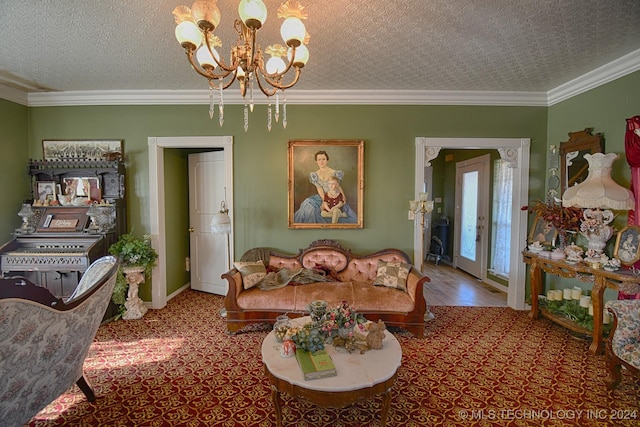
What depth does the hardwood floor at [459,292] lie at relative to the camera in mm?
4457

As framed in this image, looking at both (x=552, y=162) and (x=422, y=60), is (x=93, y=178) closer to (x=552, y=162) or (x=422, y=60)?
(x=422, y=60)

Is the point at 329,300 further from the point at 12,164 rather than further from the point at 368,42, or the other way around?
the point at 12,164

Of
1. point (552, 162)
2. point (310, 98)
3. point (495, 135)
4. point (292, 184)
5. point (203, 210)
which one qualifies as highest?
point (310, 98)

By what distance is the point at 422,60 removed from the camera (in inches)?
122

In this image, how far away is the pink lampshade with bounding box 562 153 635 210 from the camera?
2838 mm

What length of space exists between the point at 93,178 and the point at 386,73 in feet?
13.1

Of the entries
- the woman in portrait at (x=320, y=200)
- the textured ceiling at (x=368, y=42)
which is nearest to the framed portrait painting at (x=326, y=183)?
the woman in portrait at (x=320, y=200)

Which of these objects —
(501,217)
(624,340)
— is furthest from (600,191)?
(501,217)

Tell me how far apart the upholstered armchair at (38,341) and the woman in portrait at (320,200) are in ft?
7.98

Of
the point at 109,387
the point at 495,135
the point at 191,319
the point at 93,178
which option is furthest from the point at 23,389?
the point at 495,135

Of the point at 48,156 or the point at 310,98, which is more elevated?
the point at 310,98

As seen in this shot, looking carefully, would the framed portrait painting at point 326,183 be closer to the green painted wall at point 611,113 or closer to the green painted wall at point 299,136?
the green painted wall at point 299,136

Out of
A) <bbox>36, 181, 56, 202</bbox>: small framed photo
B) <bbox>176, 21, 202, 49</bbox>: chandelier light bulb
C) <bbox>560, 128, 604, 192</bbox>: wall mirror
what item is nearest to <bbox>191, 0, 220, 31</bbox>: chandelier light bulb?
<bbox>176, 21, 202, 49</bbox>: chandelier light bulb

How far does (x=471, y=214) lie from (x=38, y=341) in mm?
6704
